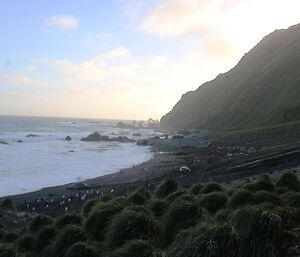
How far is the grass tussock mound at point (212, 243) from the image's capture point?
591 cm

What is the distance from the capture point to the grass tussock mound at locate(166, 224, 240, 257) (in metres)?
5.91

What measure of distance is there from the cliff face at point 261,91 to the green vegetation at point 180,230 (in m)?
67.6

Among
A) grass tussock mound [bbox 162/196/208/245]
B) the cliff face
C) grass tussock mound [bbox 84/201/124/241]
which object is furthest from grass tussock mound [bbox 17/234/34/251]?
the cliff face

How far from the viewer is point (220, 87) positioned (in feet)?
529

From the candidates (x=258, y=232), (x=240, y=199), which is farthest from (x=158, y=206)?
(x=258, y=232)


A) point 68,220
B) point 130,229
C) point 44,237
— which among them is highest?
point 130,229

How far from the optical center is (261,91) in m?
102

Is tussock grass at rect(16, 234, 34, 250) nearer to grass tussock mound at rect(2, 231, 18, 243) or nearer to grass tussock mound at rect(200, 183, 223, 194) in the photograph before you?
grass tussock mound at rect(2, 231, 18, 243)

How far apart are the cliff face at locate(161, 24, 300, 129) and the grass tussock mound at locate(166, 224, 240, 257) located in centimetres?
7113

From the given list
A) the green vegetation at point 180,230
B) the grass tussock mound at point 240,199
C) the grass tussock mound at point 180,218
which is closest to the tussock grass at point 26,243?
the green vegetation at point 180,230

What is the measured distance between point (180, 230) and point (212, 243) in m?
2.08

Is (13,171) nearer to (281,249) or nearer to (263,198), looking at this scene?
(263,198)

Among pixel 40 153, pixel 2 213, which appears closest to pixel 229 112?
pixel 40 153

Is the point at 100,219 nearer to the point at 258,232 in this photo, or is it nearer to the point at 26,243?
the point at 26,243
